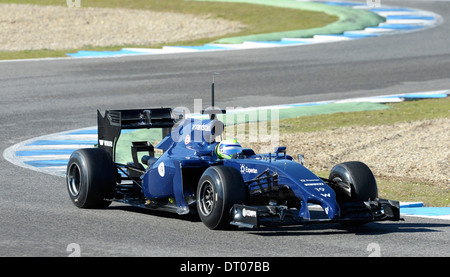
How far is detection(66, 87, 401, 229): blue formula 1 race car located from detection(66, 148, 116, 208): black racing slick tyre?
0.04ft

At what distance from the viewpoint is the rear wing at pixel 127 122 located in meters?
10.6

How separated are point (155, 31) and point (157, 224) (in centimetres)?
2211

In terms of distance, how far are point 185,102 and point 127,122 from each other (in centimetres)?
831

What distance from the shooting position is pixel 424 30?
2980cm

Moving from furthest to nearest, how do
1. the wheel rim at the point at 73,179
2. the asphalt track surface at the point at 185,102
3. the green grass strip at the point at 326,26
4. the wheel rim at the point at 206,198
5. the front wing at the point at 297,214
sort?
the green grass strip at the point at 326,26 → the wheel rim at the point at 73,179 → the wheel rim at the point at 206,198 → the front wing at the point at 297,214 → the asphalt track surface at the point at 185,102

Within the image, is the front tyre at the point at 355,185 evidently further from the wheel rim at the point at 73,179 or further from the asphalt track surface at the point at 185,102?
the wheel rim at the point at 73,179

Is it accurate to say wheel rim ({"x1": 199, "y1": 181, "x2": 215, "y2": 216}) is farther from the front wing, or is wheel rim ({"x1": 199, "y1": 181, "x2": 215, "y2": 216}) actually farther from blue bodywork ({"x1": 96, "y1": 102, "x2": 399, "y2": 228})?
the front wing

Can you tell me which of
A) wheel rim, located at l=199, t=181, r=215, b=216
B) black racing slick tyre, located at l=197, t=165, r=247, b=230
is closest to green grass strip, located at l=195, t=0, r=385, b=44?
Result: wheel rim, located at l=199, t=181, r=215, b=216

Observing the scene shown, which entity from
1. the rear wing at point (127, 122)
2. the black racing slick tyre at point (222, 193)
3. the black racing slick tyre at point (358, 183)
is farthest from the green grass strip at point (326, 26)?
the black racing slick tyre at point (222, 193)

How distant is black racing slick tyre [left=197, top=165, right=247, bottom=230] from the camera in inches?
340

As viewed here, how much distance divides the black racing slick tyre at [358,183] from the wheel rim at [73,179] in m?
3.05

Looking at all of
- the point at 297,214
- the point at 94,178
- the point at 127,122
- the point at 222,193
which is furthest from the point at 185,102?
the point at 222,193
